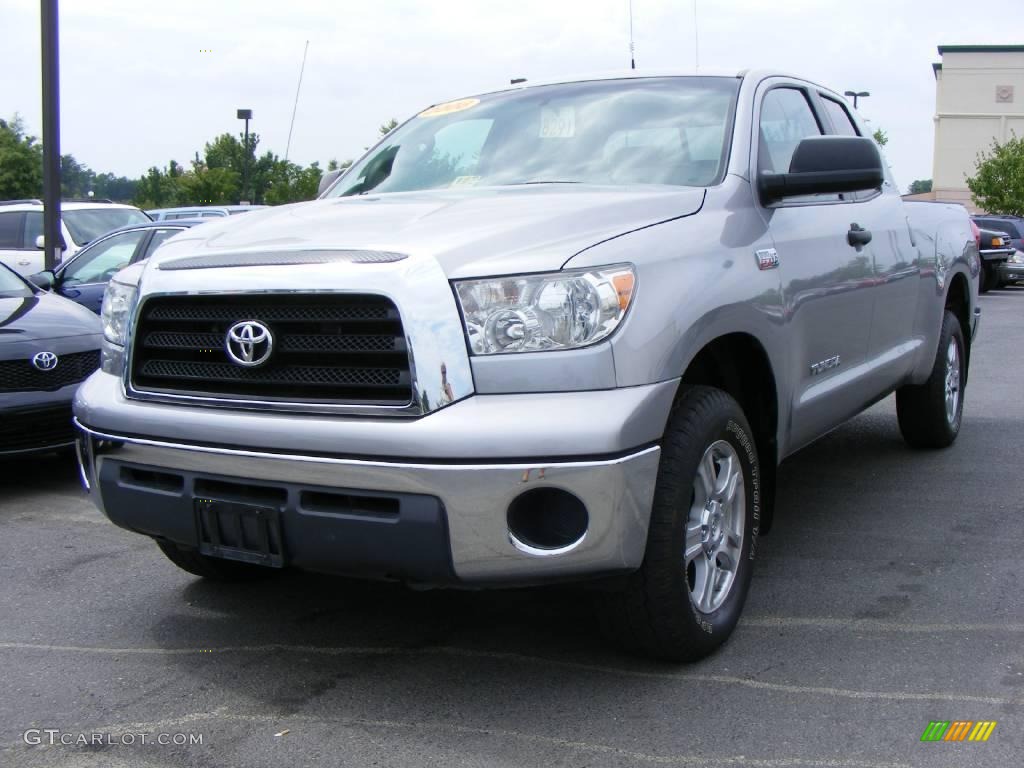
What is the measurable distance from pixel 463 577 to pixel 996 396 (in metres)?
6.71

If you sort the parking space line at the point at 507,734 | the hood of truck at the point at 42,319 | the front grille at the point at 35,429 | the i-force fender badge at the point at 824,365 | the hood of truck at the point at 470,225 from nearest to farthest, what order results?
the parking space line at the point at 507,734
the hood of truck at the point at 470,225
the i-force fender badge at the point at 824,365
the front grille at the point at 35,429
the hood of truck at the point at 42,319

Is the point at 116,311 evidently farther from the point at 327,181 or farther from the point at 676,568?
the point at 676,568

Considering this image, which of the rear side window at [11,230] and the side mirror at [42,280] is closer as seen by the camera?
the side mirror at [42,280]

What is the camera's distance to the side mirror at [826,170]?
398cm

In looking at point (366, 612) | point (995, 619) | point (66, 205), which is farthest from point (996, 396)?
point (66, 205)

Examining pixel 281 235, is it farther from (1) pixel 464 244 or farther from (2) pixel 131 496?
(2) pixel 131 496

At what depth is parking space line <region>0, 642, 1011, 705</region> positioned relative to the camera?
10.7ft

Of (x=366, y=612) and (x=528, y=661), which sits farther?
(x=366, y=612)

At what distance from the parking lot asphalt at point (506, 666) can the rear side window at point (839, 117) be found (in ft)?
5.73

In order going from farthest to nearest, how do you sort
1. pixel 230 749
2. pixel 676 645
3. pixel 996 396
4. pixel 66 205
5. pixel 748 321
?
1. pixel 66 205
2. pixel 996 396
3. pixel 748 321
4. pixel 676 645
5. pixel 230 749

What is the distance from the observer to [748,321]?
145 inches

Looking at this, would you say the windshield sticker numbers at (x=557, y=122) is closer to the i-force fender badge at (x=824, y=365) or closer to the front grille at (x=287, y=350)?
the i-force fender badge at (x=824, y=365)

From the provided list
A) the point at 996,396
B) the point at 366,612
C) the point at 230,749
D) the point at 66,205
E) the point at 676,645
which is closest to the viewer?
the point at 230,749

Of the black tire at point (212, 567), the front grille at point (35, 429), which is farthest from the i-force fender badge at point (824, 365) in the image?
the front grille at point (35, 429)
